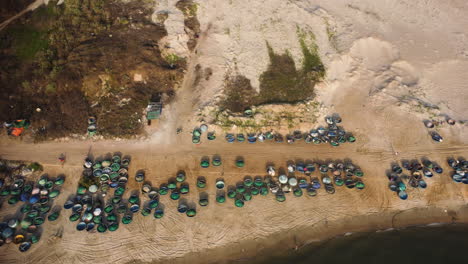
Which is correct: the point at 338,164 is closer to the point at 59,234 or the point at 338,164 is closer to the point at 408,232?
the point at 408,232

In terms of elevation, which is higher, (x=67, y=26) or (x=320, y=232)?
(x=320, y=232)

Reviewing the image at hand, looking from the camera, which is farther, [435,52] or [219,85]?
[435,52]

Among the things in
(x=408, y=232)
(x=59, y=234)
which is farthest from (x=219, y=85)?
(x=408, y=232)

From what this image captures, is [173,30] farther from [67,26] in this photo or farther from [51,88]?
[51,88]

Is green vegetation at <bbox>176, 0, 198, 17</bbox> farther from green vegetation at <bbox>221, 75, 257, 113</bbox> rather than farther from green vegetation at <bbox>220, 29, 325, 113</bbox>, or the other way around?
green vegetation at <bbox>221, 75, 257, 113</bbox>

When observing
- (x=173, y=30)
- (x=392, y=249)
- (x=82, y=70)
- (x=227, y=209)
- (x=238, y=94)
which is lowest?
(x=227, y=209)

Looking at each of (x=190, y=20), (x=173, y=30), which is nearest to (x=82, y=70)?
(x=173, y=30)
